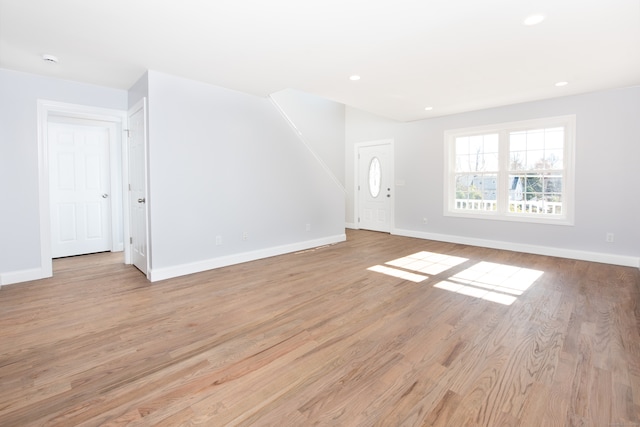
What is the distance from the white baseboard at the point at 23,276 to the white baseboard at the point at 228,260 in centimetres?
138

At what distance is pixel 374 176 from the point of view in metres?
7.38

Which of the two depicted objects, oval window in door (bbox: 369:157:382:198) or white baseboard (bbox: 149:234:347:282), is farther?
oval window in door (bbox: 369:157:382:198)

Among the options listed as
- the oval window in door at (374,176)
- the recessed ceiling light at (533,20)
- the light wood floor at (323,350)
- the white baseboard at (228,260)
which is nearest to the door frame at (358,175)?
the oval window in door at (374,176)

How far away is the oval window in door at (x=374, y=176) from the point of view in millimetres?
7290

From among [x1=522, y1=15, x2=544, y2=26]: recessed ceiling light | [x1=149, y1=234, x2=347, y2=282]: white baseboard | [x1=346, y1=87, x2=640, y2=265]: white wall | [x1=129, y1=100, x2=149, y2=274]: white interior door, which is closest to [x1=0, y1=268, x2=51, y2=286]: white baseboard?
[x1=129, y1=100, x2=149, y2=274]: white interior door

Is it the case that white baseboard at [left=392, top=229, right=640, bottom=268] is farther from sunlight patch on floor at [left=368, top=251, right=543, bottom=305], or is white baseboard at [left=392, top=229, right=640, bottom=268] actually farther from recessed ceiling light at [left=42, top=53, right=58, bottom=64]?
recessed ceiling light at [left=42, top=53, right=58, bottom=64]

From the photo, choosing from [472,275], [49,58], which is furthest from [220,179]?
[472,275]

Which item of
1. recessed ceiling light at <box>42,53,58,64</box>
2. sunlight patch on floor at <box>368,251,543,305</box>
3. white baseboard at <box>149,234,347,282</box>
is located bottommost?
sunlight patch on floor at <box>368,251,543,305</box>

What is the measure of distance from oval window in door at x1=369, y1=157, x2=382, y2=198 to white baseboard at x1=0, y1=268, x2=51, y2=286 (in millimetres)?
6022

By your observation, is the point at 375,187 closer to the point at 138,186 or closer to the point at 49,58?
the point at 138,186

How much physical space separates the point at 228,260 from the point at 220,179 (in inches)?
44.7

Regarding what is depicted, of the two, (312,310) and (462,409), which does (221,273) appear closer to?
(312,310)

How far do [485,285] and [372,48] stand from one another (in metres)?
2.82

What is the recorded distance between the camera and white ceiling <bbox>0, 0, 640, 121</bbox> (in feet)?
7.59
